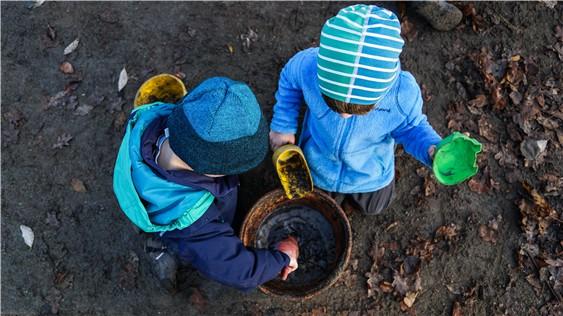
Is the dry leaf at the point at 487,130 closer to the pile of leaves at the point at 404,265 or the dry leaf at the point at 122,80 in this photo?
the pile of leaves at the point at 404,265

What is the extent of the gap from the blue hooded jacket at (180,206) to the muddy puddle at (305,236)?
0.85 metres

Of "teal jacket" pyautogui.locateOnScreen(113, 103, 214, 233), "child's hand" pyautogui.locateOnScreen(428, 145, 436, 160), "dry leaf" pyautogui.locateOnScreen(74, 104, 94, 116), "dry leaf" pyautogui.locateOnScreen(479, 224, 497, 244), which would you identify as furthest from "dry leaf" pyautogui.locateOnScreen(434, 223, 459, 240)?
"dry leaf" pyautogui.locateOnScreen(74, 104, 94, 116)

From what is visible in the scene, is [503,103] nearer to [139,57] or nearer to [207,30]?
[207,30]

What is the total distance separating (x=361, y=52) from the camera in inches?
83.7

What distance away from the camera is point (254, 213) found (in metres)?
3.35

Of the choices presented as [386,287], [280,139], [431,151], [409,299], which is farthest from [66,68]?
[409,299]

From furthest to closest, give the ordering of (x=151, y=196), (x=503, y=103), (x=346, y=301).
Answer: (x=503, y=103)
(x=346, y=301)
(x=151, y=196)

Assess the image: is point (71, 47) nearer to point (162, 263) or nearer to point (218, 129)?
point (162, 263)

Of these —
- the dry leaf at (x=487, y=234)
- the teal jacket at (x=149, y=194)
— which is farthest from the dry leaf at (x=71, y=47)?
the dry leaf at (x=487, y=234)

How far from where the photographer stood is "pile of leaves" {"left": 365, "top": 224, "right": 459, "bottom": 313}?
3635 millimetres

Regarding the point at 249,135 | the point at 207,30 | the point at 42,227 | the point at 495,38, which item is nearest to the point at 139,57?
the point at 207,30

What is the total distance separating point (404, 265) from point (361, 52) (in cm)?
216

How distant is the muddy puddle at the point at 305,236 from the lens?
12.2 ft

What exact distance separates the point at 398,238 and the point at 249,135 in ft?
6.95
